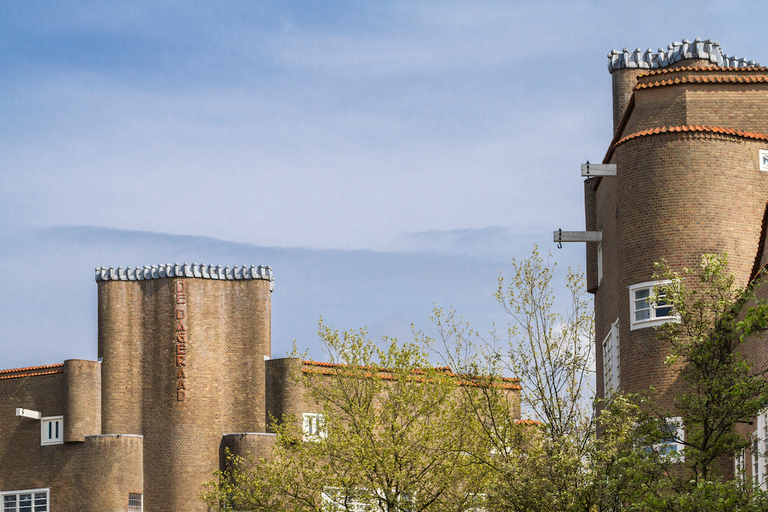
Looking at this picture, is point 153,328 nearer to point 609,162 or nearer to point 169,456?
point 169,456

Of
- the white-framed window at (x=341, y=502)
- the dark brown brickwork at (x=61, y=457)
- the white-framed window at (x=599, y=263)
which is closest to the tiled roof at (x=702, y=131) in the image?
the white-framed window at (x=599, y=263)

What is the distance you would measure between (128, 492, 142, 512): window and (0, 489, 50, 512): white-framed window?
3.94m

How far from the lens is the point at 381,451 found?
38.9m

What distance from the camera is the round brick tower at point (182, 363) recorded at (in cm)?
5359

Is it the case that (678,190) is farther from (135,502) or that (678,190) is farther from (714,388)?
(135,502)

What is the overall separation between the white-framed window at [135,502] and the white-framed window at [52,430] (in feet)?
13.9

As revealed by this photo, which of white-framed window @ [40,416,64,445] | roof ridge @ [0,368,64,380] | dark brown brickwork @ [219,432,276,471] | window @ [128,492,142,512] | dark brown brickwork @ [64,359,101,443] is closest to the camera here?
dark brown brickwork @ [219,432,276,471]

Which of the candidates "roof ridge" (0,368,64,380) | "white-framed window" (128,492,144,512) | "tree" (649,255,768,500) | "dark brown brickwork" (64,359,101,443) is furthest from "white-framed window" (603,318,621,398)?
"roof ridge" (0,368,64,380)

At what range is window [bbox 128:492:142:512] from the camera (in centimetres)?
5306

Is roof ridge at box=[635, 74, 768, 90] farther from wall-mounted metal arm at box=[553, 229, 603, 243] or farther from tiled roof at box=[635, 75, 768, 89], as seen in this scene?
wall-mounted metal arm at box=[553, 229, 603, 243]

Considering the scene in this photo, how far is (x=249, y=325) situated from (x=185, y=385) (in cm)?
411

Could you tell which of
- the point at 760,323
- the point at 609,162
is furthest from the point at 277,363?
the point at 760,323

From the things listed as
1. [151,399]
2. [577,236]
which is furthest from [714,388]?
[151,399]

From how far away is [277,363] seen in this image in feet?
179
